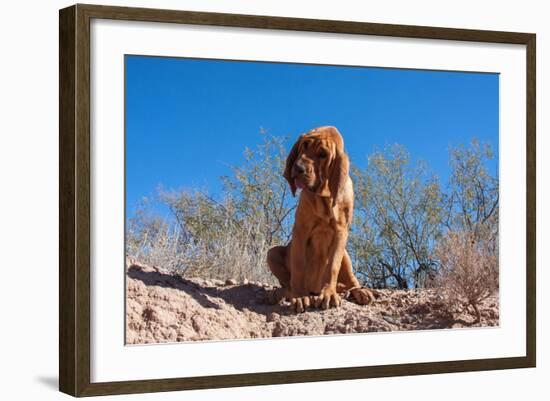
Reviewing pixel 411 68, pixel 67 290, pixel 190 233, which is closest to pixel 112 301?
pixel 67 290

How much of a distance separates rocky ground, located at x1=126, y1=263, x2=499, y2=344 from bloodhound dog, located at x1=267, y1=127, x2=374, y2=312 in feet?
0.41

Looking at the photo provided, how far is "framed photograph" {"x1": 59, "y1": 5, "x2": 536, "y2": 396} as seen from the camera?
7.88 metres

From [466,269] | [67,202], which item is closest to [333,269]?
[466,269]

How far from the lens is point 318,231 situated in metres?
9.03

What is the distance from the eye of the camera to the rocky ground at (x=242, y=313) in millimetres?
8180

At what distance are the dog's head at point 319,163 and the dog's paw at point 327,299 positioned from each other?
26.6 inches

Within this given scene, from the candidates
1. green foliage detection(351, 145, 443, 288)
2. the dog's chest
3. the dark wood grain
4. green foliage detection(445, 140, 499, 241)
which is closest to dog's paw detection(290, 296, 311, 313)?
the dog's chest

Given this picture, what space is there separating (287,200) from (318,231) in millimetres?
343

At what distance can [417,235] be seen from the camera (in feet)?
30.4

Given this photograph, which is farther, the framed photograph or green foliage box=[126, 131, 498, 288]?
green foliage box=[126, 131, 498, 288]

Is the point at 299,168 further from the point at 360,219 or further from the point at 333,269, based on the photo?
the point at 333,269

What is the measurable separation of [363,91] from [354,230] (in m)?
1.06

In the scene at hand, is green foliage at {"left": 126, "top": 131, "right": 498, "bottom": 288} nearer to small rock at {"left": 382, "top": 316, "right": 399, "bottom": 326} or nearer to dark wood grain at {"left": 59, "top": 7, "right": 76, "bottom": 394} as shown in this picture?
small rock at {"left": 382, "top": 316, "right": 399, "bottom": 326}

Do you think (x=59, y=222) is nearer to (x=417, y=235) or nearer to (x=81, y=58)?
(x=81, y=58)
